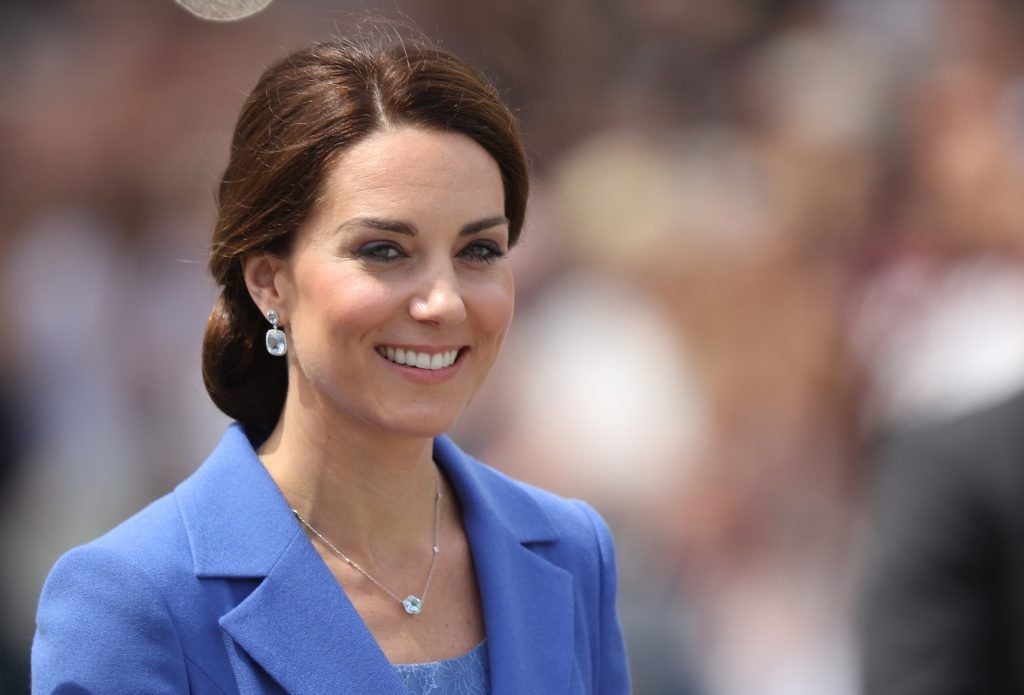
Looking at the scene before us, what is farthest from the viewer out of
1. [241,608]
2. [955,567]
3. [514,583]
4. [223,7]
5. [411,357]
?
[223,7]

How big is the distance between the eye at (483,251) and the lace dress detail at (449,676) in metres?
0.62

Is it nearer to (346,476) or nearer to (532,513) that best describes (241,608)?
(346,476)

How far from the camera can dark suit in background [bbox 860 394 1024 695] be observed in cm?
298

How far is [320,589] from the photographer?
234 centimetres

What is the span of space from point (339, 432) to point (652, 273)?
3.62 meters

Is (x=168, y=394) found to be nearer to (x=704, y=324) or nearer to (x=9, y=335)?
(x=9, y=335)

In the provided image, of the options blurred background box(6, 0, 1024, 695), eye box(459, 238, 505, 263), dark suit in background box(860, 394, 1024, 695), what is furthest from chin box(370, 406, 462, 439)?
blurred background box(6, 0, 1024, 695)

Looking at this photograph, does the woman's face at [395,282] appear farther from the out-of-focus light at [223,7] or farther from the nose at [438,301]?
the out-of-focus light at [223,7]

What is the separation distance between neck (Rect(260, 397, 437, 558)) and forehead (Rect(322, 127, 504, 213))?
14.4 inches

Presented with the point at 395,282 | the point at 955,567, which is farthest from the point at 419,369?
the point at 955,567

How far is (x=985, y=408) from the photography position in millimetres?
3143

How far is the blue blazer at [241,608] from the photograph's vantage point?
217cm

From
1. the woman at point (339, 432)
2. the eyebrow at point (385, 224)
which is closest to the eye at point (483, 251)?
the woman at point (339, 432)

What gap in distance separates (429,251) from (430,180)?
0.36ft
